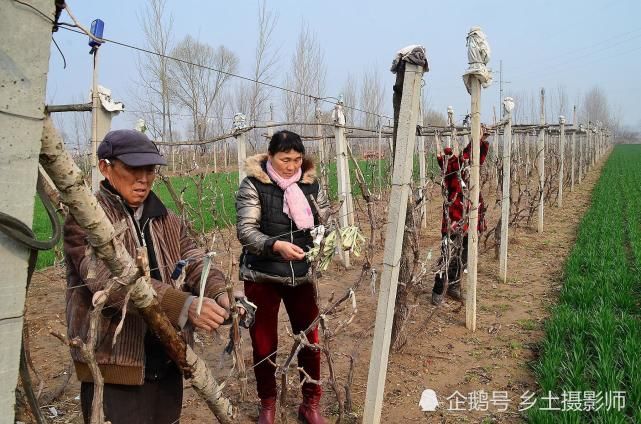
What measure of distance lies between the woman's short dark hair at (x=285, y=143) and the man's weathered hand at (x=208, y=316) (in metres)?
1.07

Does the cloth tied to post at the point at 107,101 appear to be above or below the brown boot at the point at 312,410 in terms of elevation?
above

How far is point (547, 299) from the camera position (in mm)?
4785

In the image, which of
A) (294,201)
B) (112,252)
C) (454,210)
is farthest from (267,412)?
(454,210)

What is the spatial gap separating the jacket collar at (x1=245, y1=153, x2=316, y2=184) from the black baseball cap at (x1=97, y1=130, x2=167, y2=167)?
33.1 inches

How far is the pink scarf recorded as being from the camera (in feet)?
7.74

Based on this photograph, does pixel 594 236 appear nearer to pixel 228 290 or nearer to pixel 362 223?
pixel 362 223

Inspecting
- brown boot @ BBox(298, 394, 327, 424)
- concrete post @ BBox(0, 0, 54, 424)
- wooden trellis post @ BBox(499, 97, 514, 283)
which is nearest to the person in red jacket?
wooden trellis post @ BBox(499, 97, 514, 283)

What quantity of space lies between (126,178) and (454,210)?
348 cm

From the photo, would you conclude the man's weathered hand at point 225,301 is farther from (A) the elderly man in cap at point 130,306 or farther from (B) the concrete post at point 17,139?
(B) the concrete post at point 17,139

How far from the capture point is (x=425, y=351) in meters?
3.69

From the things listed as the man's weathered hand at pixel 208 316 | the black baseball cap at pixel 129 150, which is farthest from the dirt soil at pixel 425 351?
the black baseball cap at pixel 129 150

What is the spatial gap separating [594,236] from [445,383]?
16.0ft

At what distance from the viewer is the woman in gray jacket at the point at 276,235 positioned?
7.63 ft

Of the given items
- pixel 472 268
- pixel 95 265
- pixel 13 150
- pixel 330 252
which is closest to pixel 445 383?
pixel 472 268
